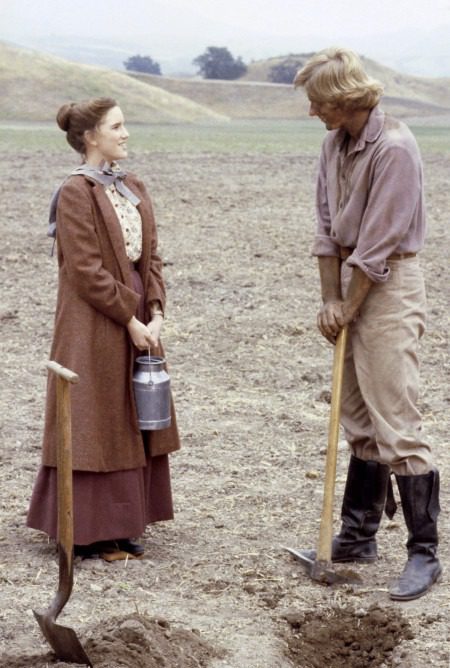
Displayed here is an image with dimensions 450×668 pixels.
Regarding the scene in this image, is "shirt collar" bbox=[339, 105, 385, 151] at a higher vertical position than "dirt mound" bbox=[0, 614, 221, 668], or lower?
higher

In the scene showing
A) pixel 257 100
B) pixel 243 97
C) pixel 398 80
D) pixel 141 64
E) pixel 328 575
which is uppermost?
pixel 328 575

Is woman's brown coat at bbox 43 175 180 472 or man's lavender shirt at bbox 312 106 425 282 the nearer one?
man's lavender shirt at bbox 312 106 425 282

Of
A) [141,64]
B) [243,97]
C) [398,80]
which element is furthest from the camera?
[141,64]

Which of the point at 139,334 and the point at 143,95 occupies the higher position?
the point at 139,334

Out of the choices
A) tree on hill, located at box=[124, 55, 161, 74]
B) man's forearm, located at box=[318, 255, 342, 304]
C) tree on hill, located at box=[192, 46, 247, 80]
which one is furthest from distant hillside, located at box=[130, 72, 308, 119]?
man's forearm, located at box=[318, 255, 342, 304]

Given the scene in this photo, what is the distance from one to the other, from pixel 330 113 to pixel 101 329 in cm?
133

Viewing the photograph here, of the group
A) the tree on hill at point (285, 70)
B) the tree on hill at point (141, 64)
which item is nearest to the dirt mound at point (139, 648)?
the tree on hill at point (285, 70)

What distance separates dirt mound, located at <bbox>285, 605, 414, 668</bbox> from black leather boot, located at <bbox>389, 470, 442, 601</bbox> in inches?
6.9

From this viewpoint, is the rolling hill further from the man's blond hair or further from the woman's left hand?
the man's blond hair

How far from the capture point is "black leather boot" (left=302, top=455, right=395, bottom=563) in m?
5.15

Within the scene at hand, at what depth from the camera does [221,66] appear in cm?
9225

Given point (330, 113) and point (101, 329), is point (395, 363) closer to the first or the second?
point (330, 113)

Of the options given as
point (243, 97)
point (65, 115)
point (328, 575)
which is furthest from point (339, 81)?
point (243, 97)

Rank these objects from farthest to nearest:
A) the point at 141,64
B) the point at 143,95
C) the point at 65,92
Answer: the point at 141,64
the point at 143,95
the point at 65,92
